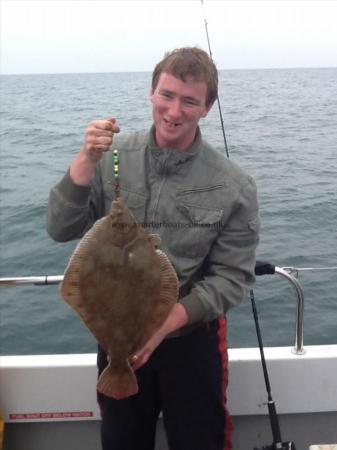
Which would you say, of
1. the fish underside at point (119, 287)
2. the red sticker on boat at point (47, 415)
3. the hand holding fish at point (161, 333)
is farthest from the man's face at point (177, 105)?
the red sticker on boat at point (47, 415)

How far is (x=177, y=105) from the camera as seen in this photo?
2.35 metres

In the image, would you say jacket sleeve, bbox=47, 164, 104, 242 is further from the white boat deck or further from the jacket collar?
the white boat deck

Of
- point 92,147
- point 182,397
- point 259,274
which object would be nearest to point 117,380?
point 182,397

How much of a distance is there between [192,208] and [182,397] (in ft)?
3.02

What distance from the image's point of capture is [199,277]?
2648 millimetres

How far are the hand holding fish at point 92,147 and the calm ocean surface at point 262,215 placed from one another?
12.0ft

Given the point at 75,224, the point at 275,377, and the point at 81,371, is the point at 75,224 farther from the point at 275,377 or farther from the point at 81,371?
the point at 275,377

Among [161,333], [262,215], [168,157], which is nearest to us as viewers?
[161,333]

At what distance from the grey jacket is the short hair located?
25 centimetres

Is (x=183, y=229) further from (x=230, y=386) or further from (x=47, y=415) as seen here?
(x=47, y=415)

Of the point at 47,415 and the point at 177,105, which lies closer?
the point at 177,105

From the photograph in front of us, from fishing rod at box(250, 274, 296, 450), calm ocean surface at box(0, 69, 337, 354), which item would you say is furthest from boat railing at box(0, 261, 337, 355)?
calm ocean surface at box(0, 69, 337, 354)

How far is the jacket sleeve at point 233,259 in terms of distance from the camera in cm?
251

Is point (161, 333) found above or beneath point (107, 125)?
beneath
